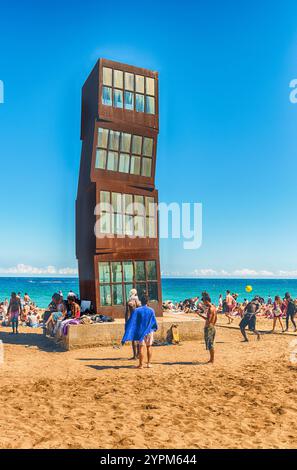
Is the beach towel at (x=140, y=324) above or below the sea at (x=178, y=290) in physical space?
above

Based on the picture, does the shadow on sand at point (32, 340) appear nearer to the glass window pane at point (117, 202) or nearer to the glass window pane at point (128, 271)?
the glass window pane at point (128, 271)

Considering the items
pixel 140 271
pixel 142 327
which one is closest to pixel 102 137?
pixel 140 271

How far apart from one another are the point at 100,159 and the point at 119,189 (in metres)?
1.47

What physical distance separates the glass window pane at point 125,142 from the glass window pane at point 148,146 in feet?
2.56

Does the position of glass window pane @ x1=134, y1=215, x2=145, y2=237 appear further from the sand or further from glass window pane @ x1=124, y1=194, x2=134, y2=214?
the sand

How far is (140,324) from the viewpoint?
11812 millimetres

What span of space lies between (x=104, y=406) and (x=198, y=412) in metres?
1.86

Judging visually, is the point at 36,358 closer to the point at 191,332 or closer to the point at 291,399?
the point at 191,332

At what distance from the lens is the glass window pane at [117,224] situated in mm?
17109

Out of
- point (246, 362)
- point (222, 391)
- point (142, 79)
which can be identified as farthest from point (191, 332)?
point (142, 79)

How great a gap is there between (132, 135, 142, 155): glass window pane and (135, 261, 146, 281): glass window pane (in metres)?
4.86

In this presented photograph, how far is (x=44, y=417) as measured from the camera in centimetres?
750

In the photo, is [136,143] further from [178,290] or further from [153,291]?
[178,290]

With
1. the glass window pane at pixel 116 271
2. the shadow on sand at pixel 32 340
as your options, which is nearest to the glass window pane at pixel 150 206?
the glass window pane at pixel 116 271
